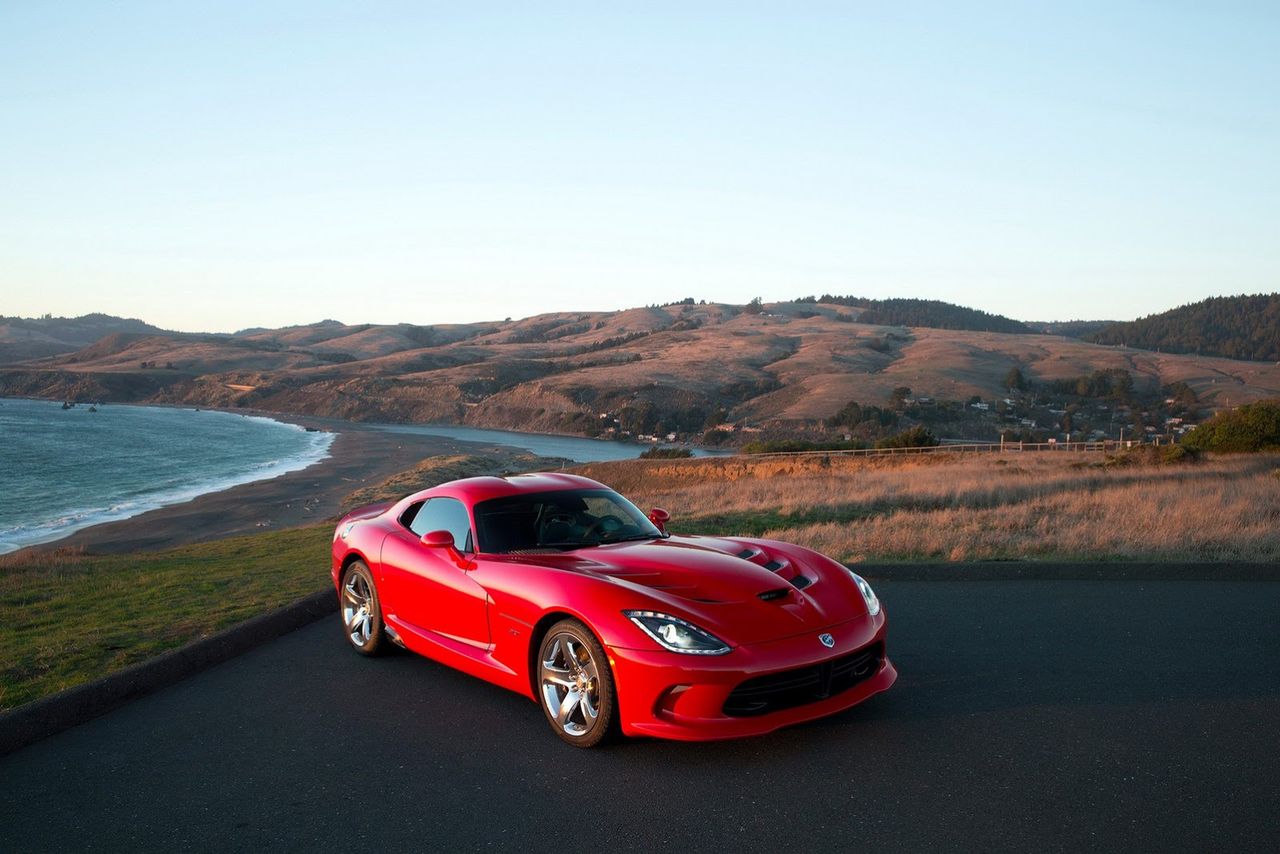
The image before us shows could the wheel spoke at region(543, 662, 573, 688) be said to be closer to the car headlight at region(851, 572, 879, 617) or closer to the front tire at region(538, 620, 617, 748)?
the front tire at region(538, 620, 617, 748)

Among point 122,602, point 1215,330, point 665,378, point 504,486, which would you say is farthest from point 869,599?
point 1215,330

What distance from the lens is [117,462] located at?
195 ft

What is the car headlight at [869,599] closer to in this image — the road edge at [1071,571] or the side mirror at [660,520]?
the side mirror at [660,520]

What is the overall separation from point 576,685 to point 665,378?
109m

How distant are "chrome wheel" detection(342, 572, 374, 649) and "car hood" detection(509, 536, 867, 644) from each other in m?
1.95

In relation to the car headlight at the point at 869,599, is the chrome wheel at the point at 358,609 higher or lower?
lower

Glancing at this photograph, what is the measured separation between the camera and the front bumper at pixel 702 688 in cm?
500

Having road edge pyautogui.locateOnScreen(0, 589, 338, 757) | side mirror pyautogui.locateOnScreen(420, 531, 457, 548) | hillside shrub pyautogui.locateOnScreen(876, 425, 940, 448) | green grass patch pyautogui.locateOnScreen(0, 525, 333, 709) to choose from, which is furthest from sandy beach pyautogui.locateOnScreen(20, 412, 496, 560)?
hillside shrub pyautogui.locateOnScreen(876, 425, 940, 448)

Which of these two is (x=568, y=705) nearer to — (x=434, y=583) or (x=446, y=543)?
(x=446, y=543)

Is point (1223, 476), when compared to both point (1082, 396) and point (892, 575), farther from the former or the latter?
point (1082, 396)

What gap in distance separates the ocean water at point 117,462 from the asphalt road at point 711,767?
27334 millimetres

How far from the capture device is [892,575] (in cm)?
980

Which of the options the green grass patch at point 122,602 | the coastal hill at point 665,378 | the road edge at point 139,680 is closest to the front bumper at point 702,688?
the road edge at point 139,680

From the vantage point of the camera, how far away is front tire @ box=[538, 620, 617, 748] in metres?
5.27
